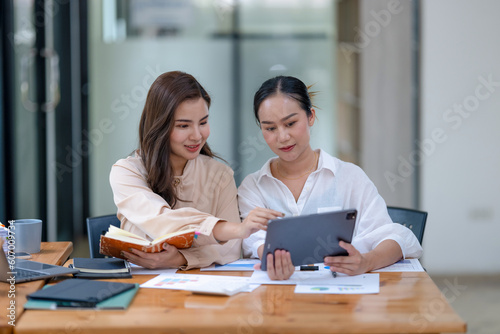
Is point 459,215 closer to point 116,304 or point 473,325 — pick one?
point 473,325

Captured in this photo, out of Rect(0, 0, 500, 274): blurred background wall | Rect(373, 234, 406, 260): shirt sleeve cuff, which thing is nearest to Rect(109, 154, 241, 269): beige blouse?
Rect(373, 234, 406, 260): shirt sleeve cuff

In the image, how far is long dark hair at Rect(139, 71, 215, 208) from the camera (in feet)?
6.43

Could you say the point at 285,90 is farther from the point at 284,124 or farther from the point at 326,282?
the point at 326,282

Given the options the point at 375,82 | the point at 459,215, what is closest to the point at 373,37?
the point at 375,82

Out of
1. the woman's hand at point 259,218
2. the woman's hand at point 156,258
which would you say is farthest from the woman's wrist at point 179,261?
the woman's hand at point 259,218

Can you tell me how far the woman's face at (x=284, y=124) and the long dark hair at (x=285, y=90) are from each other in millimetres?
17

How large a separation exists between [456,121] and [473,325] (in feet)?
4.82

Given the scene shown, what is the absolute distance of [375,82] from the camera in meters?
4.35

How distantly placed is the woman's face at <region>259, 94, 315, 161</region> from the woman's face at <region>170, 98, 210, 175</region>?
21cm

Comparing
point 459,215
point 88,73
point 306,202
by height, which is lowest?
point 459,215

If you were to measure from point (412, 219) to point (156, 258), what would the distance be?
3.33 feet

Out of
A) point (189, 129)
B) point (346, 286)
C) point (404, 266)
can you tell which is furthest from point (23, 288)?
point (404, 266)

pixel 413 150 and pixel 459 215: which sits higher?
pixel 413 150

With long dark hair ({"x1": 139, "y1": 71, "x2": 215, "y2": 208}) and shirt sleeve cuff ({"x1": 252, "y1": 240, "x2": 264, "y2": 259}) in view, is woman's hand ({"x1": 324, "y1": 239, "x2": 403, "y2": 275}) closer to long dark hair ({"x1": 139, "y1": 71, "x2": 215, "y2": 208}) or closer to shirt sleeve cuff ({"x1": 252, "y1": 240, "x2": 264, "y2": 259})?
shirt sleeve cuff ({"x1": 252, "y1": 240, "x2": 264, "y2": 259})
